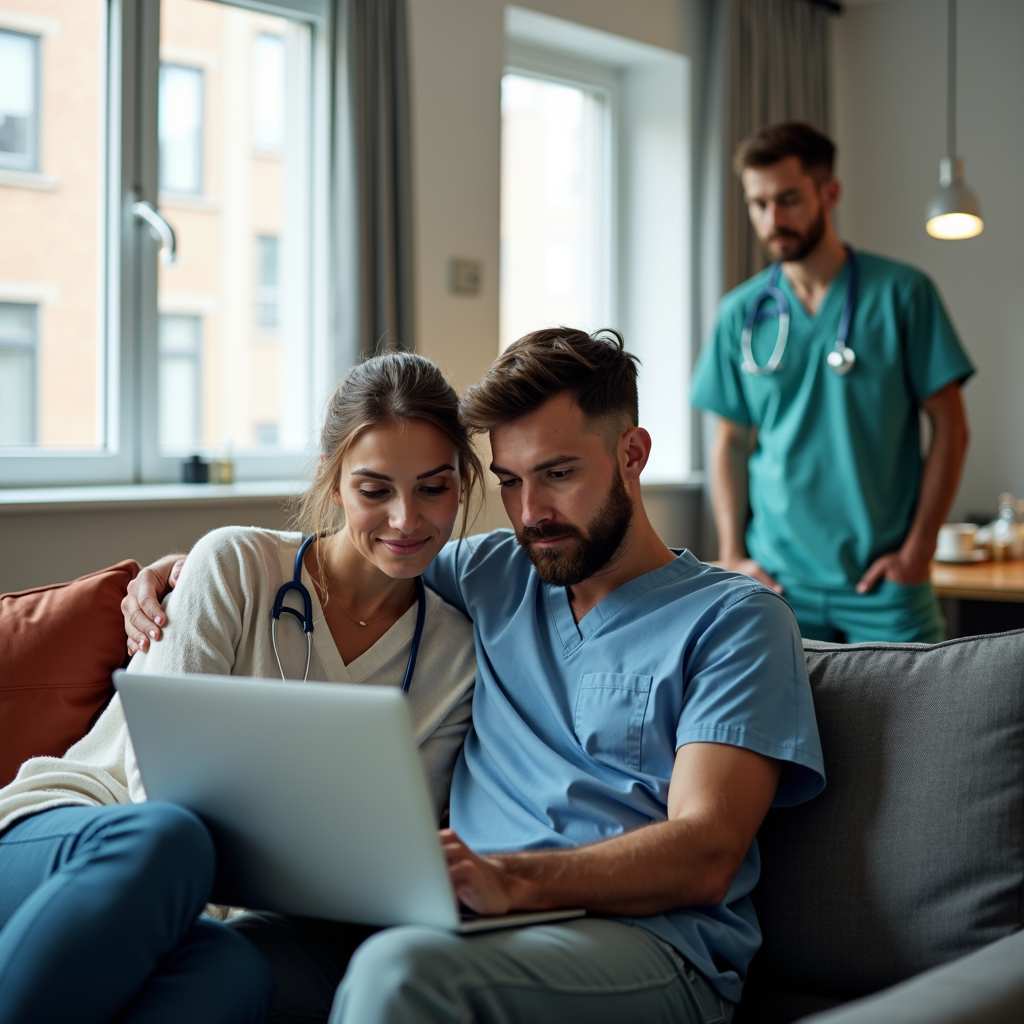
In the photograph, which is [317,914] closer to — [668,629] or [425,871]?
[425,871]

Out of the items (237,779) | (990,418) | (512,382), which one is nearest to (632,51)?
(990,418)

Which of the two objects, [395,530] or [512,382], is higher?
[512,382]

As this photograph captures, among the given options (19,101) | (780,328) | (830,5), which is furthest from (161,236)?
(830,5)

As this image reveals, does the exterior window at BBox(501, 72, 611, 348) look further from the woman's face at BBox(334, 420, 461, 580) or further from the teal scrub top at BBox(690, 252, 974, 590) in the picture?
the woman's face at BBox(334, 420, 461, 580)

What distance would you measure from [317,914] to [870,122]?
14.1 ft

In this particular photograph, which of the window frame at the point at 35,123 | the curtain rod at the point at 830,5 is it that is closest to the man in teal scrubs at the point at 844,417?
the window frame at the point at 35,123

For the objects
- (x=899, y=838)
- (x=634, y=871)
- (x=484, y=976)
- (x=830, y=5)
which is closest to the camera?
(x=484, y=976)

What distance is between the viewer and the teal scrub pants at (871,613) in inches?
107

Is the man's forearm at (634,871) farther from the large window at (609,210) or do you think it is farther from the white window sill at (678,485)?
the large window at (609,210)

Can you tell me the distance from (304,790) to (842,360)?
201 centimetres

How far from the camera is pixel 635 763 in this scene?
4.82 feet

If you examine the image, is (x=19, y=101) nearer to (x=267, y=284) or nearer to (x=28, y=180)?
(x=28, y=180)

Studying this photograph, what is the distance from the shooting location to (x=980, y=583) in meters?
3.00

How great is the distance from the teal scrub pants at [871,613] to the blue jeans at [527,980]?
1532 mm
